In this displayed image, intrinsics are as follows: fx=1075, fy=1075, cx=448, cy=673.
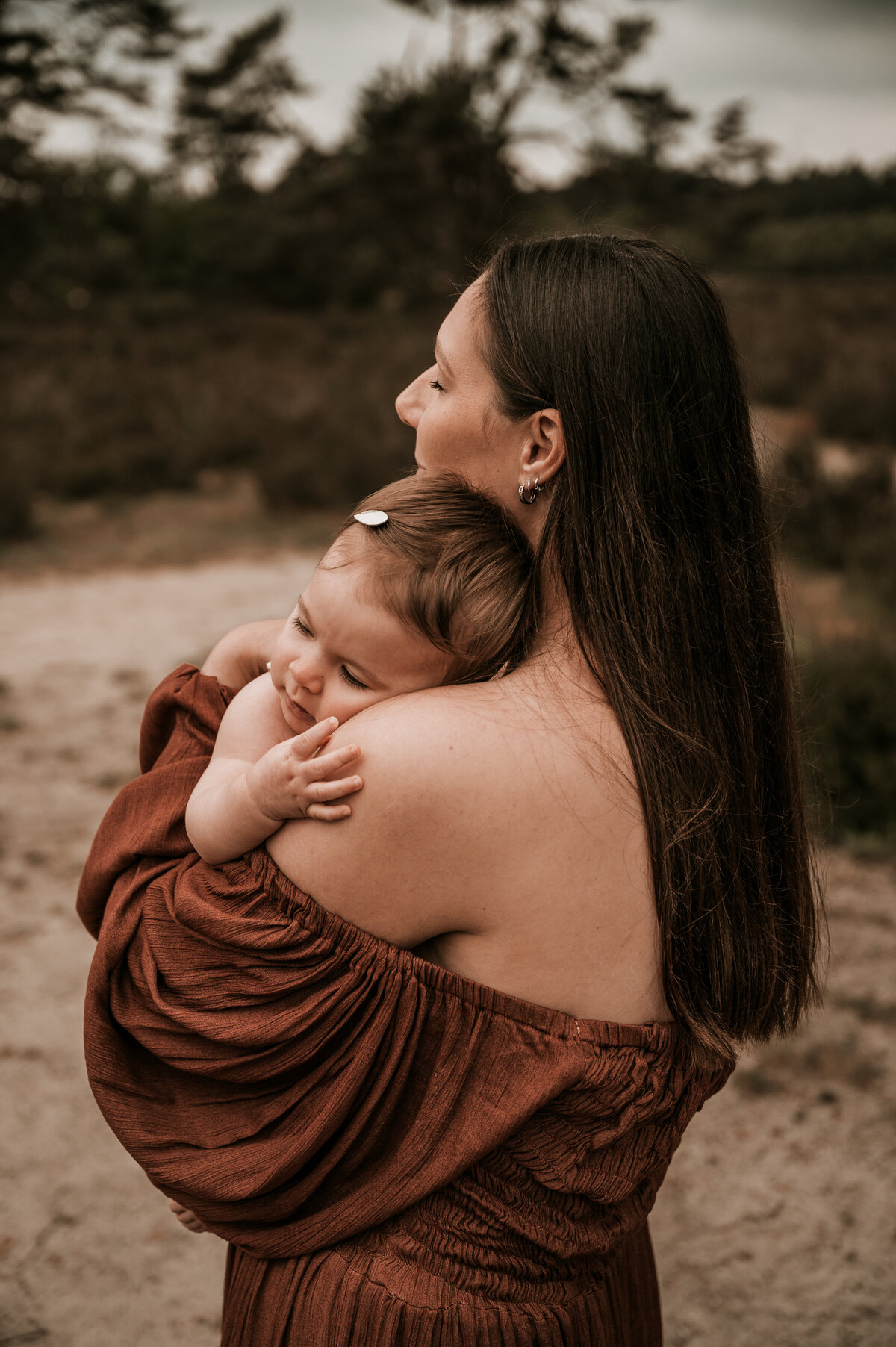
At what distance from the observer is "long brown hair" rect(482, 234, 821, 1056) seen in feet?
4.24

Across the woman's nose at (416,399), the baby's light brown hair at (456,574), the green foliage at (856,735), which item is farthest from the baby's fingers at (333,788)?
the green foliage at (856,735)

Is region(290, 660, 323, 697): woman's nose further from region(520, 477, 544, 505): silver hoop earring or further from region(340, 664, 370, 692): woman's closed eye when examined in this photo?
region(520, 477, 544, 505): silver hoop earring

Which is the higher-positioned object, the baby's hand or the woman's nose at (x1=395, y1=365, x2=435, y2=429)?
the woman's nose at (x1=395, y1=365, x2=435, y2=429)

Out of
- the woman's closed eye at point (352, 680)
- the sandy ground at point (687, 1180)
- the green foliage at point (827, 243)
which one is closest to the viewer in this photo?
the woman's closed eye at point (352, 680)

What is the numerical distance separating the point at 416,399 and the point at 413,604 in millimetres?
395

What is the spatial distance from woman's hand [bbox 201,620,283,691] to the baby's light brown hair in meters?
0.35

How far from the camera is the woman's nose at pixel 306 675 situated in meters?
1.37

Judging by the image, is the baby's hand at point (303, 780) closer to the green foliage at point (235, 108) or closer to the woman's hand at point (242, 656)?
the woman's hand at point (242, 656)

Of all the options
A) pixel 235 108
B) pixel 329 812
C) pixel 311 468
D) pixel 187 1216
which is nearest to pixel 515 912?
pixel 329 812

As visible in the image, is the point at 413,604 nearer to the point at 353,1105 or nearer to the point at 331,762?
the point at 331,762

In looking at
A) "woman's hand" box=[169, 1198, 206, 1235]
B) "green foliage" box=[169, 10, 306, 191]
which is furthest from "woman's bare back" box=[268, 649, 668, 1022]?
"green foliage" box=[169, 10, 306, 191]

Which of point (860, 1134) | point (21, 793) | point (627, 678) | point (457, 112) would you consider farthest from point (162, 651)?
point (457, 112)

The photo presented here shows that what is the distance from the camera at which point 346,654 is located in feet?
4.51

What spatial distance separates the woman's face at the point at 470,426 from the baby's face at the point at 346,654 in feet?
0.62
